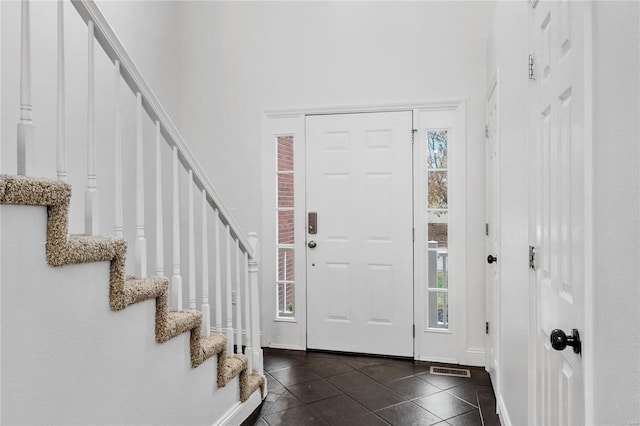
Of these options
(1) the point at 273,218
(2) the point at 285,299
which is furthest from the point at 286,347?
(1) the point at 273,218

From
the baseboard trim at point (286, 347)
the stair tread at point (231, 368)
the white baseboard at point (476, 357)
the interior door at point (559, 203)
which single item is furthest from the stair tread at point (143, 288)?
the white baseboard at point (476, 357)

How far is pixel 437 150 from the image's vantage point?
3.42m

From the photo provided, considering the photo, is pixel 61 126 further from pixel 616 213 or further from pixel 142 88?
pixel 616 213

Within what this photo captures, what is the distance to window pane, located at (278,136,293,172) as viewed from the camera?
3.72 metres

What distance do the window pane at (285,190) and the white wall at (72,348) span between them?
76.9 inches

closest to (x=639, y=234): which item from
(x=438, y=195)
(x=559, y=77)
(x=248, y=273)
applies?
(x=559, y=77)

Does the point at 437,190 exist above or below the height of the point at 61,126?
below

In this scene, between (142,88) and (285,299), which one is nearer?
(142,88)

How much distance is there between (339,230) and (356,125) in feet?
3.01

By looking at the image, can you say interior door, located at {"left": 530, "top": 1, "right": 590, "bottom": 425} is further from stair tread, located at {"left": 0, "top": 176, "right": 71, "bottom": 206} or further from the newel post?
the newel post

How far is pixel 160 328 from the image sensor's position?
5.84 ft

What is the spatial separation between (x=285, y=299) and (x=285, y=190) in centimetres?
99

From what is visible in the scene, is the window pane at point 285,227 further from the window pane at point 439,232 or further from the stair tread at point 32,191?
the stair tread at point 32,191

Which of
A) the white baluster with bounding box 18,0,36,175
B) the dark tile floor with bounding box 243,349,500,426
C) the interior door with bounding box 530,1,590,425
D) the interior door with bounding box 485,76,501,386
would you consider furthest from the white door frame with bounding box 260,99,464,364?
the white baluster with bounding box 18,0,36,175
